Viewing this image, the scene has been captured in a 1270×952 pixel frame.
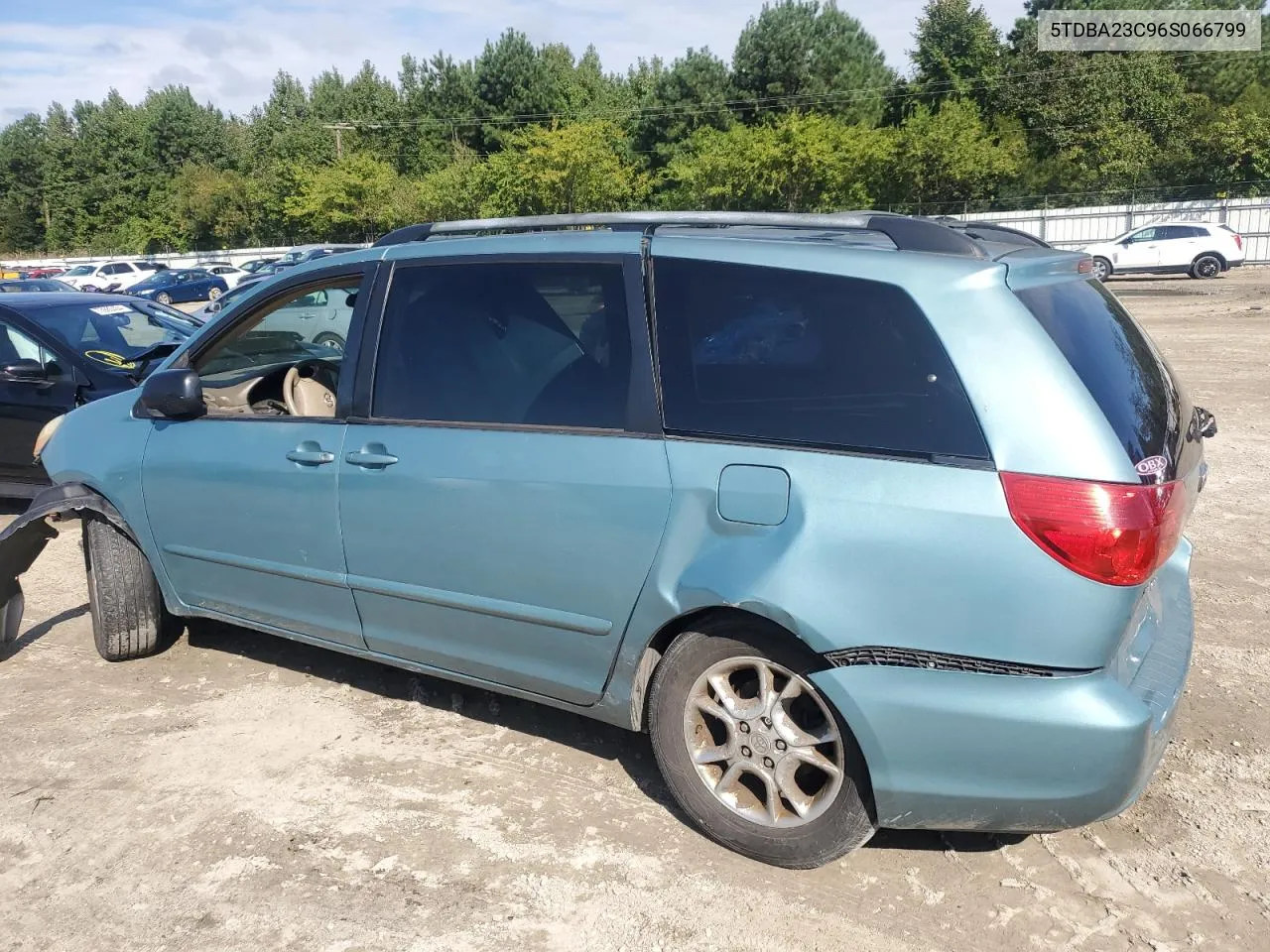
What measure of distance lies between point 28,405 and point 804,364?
6.25 meters

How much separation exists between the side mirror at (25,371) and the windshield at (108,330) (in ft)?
0.87

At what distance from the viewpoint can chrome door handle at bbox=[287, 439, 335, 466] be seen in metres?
3.77

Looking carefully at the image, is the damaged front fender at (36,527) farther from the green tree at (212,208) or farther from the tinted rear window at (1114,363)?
the green tree at (212,208)

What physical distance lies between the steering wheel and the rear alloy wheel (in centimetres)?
2930

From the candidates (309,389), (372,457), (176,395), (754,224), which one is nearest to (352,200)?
(309,389)

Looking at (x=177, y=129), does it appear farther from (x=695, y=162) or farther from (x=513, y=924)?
(x=513, y=924)

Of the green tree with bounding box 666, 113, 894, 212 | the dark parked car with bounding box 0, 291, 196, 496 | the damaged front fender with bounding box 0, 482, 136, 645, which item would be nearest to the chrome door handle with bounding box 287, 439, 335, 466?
the damaged front fender with bounding box 0, 482, 136, 645

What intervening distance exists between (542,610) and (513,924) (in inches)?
36.1

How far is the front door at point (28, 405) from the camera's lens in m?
7.12

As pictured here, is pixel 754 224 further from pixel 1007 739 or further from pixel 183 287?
pixel 183 287

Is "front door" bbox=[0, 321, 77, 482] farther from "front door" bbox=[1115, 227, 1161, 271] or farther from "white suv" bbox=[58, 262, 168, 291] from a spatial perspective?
"white suv" bbox=[58, 262, 168, 291]

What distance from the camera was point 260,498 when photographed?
3959 millimetres

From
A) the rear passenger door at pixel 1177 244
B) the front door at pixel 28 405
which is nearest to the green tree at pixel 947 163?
the rear passenger door at pixel 1177 244

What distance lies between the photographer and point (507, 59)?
66062mm
